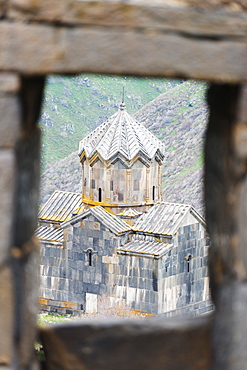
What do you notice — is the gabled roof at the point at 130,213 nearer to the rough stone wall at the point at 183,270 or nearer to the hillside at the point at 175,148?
the rough stone wall at the point at 183,270

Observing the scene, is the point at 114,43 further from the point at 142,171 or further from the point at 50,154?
the point at 50,154

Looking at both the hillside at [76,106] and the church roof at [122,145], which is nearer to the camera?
the church roof at [122,145]

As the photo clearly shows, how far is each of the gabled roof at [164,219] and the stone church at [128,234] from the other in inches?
1.0

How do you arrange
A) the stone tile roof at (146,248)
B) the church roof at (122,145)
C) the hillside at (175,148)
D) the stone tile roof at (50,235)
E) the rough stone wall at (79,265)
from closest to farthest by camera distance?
the church roof at (122,145)
the stone tile roof at (146,248)
the rough stone wall at (79,265)
the stone tile roof at (50,235)
the hillside at (175,148)

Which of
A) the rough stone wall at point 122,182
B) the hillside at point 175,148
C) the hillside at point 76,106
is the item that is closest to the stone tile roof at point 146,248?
the rough stone wall at point 122,182

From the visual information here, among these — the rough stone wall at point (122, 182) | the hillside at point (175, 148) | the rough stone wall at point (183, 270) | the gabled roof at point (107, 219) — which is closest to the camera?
the rough stone wall at point (122, 182)

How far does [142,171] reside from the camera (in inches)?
848

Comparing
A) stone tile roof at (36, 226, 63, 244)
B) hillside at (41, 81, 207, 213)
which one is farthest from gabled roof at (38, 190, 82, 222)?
hillside at (41, 81, 207, 213)

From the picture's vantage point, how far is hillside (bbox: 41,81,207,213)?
39106mm

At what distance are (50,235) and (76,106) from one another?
25206 mm

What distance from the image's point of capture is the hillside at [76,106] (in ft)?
147

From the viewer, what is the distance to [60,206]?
23828 millimetres

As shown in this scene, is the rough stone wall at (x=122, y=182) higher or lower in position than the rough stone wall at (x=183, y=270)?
higher

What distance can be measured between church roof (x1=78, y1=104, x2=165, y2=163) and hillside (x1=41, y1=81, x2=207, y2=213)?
13.7 m
